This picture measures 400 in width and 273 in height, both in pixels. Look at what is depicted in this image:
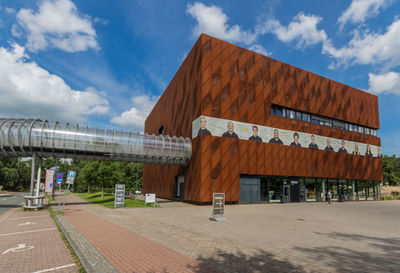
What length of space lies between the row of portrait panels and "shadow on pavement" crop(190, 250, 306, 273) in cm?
1908

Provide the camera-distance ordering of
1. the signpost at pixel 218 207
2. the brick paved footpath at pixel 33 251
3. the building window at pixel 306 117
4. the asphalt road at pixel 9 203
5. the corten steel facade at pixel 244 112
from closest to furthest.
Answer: the brick paved footpath at pixel 33 251 → the signpost at pixel 218 207 → the asphalt road at pixel 9 203 → the corten steel facade at pixel 244 112 → the building window at pixel 306 117

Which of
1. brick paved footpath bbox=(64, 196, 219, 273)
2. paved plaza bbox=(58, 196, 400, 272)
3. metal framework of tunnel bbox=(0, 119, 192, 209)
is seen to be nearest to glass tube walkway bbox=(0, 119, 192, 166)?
metal framework of tunnel bbox=(0, 119, 192, 209)

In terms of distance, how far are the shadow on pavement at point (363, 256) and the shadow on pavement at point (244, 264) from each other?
1260mm

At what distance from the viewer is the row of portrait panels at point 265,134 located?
26314 millimetres

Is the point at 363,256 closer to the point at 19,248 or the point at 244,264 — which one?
the point at 244,264

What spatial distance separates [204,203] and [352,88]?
111 feet

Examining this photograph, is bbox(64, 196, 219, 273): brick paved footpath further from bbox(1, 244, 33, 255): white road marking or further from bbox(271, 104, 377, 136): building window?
bbox(271, 104, 377, 136): building window

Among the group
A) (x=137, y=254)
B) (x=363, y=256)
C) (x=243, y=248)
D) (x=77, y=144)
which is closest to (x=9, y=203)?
(x=77, y=144)

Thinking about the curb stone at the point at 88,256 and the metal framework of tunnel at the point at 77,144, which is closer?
the curb stone at the point at 88,256

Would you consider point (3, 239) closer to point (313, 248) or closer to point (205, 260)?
point (205, 260)

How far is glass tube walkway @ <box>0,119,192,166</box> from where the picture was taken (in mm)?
21250

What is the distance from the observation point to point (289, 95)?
32.5 meters

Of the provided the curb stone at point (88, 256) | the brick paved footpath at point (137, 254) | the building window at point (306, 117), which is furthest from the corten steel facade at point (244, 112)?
the curb stone at point (88, 256)

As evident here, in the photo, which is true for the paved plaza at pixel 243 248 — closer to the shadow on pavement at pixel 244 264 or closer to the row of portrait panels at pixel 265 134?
the shadow on pavement at pixel 244 264
